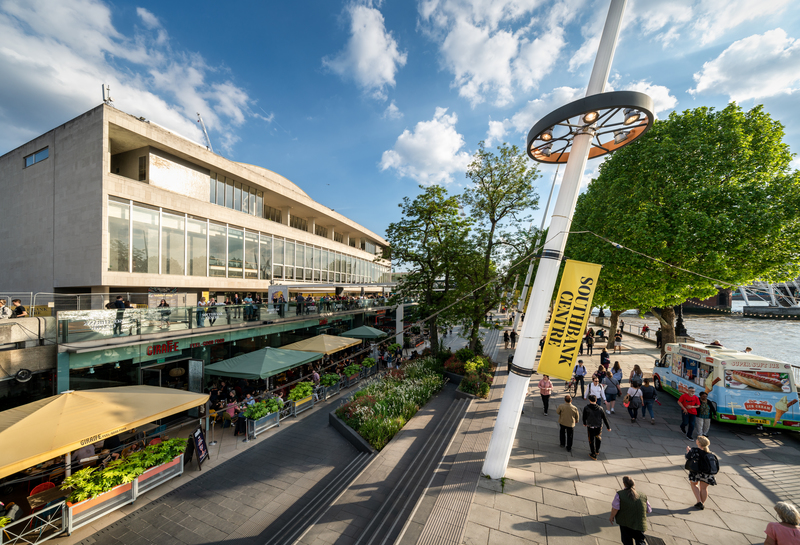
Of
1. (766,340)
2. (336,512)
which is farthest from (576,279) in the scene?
(766,340)

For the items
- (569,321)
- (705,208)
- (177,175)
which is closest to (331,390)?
(569,321)

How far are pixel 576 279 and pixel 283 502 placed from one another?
8.08 m

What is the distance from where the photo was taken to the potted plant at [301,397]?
39.8ft

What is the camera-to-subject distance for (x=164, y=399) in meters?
8.00

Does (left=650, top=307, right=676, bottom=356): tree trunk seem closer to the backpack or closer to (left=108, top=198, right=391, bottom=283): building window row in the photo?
the backpack

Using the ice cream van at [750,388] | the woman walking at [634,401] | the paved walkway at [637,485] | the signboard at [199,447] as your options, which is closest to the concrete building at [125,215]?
the signboard at [199,447]

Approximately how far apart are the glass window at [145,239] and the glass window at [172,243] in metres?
0.39

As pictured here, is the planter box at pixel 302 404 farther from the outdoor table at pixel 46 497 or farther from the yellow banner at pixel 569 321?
the yellow banner at pixel 569 321

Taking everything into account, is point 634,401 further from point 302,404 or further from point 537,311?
point 302,404

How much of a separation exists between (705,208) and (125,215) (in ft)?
83.9

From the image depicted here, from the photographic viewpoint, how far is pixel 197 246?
60.0ft

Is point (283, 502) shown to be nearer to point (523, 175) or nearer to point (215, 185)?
point (523, 175)

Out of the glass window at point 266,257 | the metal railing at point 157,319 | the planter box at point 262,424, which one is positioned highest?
the glass window at point 266,257

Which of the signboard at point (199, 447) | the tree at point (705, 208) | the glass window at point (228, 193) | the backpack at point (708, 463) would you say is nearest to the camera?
the backpack at point (708, 463)
